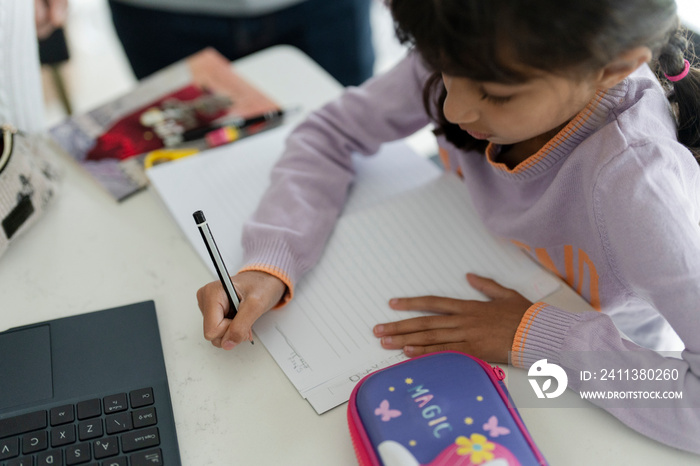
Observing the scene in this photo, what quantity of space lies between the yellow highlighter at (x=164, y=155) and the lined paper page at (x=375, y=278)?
247 mm

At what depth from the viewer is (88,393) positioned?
57cm

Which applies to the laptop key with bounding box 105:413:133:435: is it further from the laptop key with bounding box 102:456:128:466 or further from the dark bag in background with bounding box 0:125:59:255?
the dark bag in background with bounding box 0:125:59:255

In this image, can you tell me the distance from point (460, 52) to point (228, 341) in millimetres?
331

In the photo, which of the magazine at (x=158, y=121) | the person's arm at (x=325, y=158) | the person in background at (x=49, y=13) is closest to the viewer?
the person's arm at (x=325, y=158)

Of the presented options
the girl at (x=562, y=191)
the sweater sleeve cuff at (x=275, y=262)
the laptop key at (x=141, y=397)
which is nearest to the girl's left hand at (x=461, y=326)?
the girl at (x=562, y=191)

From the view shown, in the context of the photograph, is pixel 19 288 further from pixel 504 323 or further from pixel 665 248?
pixel 665 248

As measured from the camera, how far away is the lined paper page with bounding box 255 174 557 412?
1.99 feet

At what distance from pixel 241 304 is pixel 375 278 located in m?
0.15

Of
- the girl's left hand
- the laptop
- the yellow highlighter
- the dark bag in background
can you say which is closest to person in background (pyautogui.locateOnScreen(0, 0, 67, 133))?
the dark bag in background

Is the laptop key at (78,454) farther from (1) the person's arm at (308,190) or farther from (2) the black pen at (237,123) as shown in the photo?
(2) the black pen at (237,123)

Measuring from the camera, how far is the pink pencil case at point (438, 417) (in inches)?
19.0

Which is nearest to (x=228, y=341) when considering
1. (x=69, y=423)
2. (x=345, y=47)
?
(x=69, y=423)

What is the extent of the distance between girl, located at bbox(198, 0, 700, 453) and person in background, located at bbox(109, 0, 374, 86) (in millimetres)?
416

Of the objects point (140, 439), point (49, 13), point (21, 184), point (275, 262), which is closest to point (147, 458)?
point (140, 439)
